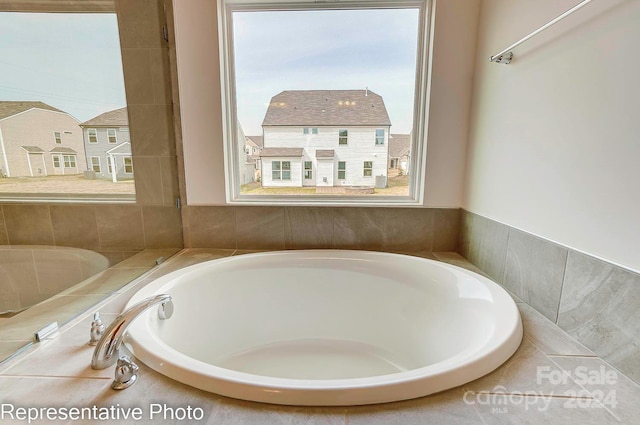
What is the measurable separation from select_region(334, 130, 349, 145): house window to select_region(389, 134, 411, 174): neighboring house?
28cm

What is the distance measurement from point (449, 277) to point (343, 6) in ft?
5.34

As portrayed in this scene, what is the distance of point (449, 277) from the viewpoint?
135cm

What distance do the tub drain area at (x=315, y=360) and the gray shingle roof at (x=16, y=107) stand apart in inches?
72.7

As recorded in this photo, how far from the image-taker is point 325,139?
1829 millimetres

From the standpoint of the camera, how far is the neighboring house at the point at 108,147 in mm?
1729

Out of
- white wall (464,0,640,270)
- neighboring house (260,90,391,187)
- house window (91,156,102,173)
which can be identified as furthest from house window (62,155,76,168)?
white wall (464,0,640,270)

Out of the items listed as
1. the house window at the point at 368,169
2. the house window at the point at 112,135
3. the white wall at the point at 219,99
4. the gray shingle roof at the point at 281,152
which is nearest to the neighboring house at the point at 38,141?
the house window at the point at 112,135

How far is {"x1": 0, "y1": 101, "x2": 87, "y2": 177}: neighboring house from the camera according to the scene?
5.50 ft

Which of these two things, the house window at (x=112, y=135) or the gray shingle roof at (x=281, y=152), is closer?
the house window at (x=112, y=135)

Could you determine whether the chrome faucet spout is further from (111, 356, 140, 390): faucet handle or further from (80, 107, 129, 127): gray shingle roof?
(80, 107, 129, 127): gray shingle roof

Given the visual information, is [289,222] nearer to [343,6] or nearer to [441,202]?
[441,202]

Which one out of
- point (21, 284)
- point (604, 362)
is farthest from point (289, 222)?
point (21, 284)

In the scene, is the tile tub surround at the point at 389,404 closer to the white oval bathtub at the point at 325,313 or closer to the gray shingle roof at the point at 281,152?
the white oval bathtub at the point at 325,313

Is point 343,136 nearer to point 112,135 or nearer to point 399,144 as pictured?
point 399,144
